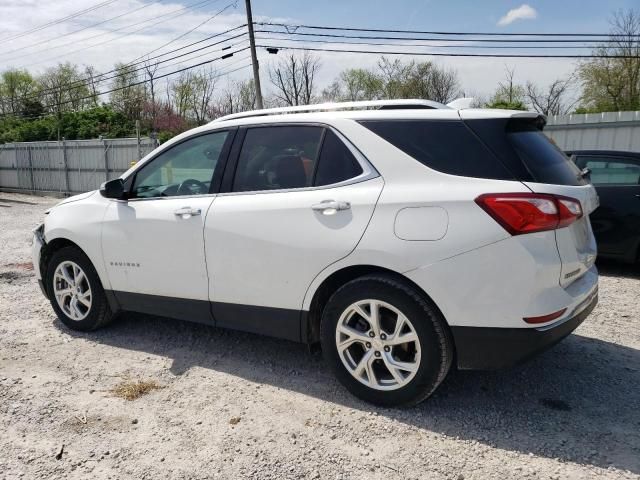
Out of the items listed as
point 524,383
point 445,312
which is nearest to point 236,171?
point 445,312

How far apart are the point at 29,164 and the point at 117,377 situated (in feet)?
69.8

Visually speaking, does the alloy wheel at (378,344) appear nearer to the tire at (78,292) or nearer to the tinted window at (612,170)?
the tire at (78,292)

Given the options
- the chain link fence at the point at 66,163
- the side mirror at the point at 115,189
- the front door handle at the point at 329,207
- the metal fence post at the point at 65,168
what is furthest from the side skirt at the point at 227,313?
the metal fence post at the point at 65,168

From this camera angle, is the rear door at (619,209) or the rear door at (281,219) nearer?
the rear door at (281,219)

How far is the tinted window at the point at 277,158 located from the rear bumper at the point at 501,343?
1.36 m

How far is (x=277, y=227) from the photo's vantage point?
3402 millimetres

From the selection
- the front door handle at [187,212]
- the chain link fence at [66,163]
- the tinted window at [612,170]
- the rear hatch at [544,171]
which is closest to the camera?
the rear hatch at [544,171]

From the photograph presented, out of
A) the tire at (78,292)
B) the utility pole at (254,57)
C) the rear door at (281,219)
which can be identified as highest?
the utility pole at (254,57)

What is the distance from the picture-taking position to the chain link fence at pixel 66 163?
18438 mm

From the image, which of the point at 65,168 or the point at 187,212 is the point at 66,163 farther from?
the point at 187,212

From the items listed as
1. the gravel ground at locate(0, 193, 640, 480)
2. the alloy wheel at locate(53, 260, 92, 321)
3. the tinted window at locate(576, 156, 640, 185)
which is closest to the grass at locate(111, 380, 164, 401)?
→ the gravel ground at locate(0, 193, 640, 480)

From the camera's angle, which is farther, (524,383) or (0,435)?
(524,383)

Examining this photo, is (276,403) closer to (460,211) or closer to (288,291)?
(288,291)

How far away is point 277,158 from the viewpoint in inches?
142
